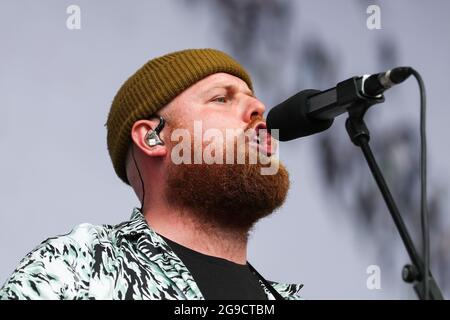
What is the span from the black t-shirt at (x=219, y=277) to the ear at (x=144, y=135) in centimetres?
22

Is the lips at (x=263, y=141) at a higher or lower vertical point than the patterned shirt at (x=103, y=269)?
higher

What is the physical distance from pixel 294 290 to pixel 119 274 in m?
0.50

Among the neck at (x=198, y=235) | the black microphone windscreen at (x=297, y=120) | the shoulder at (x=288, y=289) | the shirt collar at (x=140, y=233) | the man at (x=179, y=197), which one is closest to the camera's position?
the black microphone windscreen at (x=297, y=120)

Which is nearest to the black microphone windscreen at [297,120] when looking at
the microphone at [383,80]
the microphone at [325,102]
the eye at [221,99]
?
the microphone at [325,102]

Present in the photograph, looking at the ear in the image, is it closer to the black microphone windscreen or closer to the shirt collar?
the shirt collar

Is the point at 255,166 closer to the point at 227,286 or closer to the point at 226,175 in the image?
the point at 226,175

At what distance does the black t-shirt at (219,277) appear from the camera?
1330 millimetres

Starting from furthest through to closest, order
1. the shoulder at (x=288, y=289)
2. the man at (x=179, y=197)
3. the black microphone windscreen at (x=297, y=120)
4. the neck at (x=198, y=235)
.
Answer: the shoulder at (x=288, y=289), the neck at (x=198, y=235), the man at (x=179, y=197), the black microphone windscreen at (x=297, y=120)

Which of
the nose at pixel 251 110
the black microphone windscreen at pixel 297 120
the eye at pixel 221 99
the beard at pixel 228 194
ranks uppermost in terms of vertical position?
the eye at pixel 221 99

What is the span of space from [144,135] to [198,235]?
0.29 metres

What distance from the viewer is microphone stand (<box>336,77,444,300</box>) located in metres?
Answer: 0.91

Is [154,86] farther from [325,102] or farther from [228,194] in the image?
[325,102]

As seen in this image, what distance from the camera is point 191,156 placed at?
1.53 m

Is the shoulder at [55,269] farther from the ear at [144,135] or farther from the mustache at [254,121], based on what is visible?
the mustache at [254,121]
